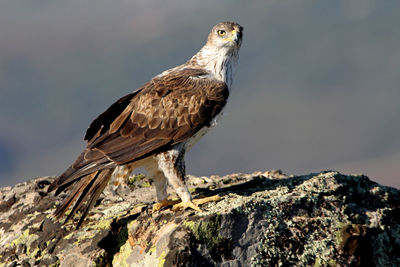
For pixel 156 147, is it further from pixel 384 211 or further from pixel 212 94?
pixel 384 211

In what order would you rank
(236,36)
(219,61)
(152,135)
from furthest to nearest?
(236,36), (219,61), (152,135)

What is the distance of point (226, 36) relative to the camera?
6961 mm

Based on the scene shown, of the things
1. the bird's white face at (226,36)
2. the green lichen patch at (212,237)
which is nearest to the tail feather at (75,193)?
the green lichen patch at (212,237)

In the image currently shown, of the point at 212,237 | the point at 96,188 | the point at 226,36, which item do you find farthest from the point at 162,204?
the point at 226,36

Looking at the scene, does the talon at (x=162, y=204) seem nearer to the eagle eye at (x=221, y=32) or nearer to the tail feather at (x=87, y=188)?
the tail feather at (x=87, y=188)

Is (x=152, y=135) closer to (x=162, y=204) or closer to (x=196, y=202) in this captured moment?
(x=162, y=204)

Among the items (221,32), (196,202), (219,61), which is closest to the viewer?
(196,202)

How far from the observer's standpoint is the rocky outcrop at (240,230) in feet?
15.4

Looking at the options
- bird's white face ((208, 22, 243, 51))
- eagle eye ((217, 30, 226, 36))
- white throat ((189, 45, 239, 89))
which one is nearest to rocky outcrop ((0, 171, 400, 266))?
white throat ((189, 45, 239, 89))

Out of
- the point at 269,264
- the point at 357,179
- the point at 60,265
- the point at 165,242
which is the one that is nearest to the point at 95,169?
the point at 60,265

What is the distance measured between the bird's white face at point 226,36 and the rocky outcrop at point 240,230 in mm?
2082

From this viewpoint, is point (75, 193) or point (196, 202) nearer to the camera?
point (196, 202)

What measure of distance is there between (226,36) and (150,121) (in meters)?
1.92

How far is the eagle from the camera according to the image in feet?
19.0
